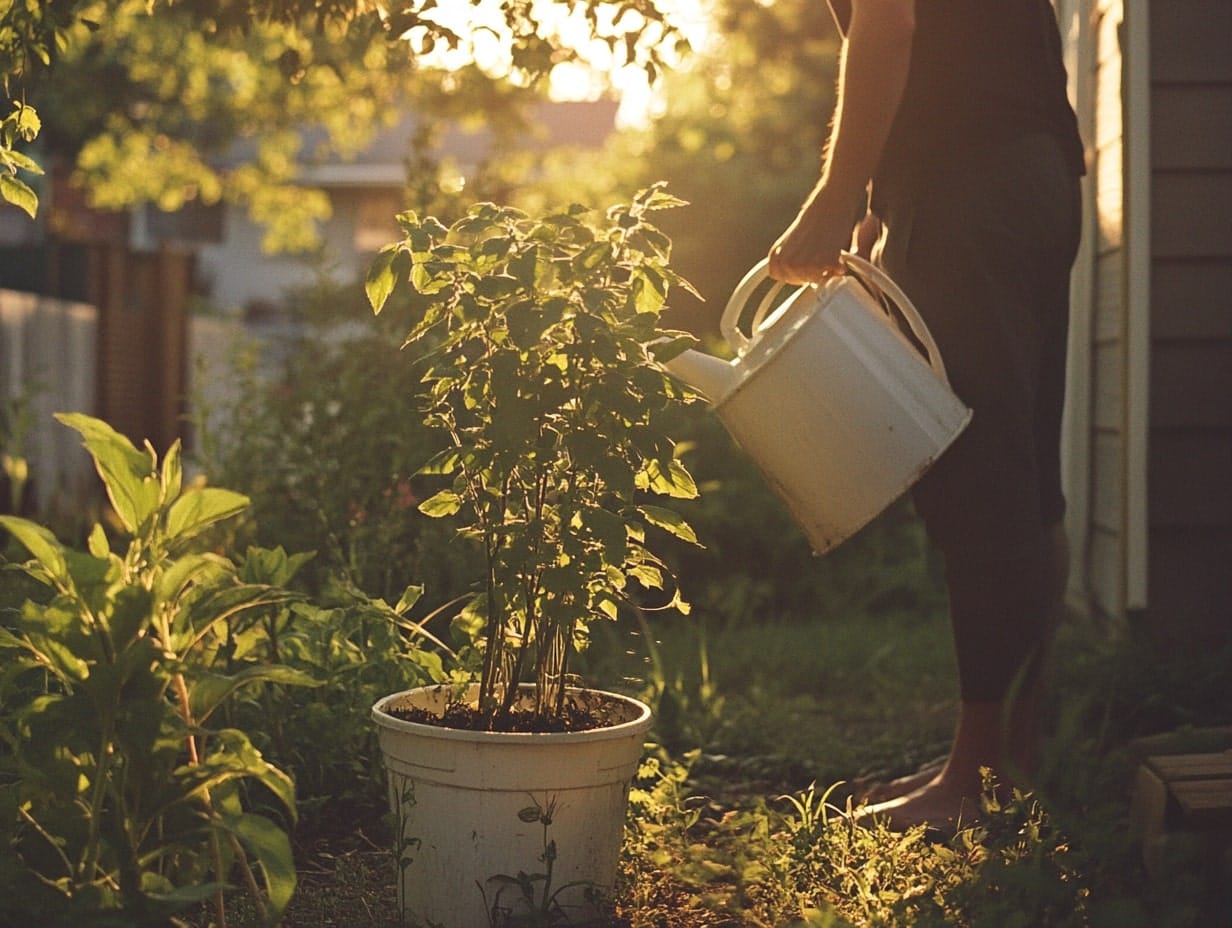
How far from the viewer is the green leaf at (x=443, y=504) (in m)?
2.17

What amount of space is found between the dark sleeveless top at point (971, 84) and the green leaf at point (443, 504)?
100 centimetres

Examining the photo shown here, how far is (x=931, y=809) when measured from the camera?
261 cm

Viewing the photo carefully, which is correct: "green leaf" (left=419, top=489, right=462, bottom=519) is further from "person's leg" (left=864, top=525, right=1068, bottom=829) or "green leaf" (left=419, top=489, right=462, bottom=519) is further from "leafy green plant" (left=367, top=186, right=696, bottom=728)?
"person's leg" (left=864, top=525, right=1068, bottom=829)

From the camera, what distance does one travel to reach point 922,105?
2695 mm

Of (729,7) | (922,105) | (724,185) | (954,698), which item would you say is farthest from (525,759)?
(729,7)

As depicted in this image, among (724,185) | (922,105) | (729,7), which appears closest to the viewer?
(922,105)

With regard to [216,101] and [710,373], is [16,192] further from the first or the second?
[216,101]

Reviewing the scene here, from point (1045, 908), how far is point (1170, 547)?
2.25m

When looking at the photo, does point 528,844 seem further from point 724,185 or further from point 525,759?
point 724,185

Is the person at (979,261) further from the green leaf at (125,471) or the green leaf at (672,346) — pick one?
the green leaf at (125,471)

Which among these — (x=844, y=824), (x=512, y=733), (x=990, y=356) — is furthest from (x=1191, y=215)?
(x=512, y=733)

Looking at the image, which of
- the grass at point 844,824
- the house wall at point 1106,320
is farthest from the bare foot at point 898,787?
the house wall at point 1106,320

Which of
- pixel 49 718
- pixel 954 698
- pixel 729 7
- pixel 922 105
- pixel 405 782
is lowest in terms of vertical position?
pixel 954 698

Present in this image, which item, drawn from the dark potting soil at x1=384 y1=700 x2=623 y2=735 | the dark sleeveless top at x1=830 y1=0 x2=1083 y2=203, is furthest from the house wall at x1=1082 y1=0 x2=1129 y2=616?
the dark potting soil at x1=384 y1=700 x2=623 y2=735
